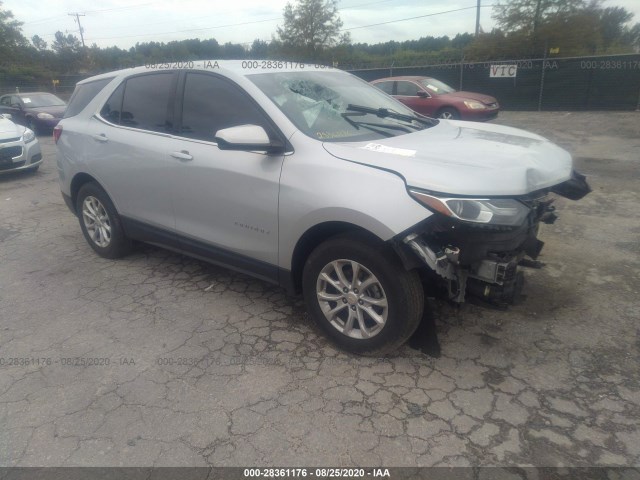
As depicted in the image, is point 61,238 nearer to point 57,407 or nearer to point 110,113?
point 110,113

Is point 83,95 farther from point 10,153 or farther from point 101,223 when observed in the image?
point 10,153

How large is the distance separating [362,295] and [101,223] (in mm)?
3095

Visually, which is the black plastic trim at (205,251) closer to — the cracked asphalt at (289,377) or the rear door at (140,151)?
the rear door at (140,151)

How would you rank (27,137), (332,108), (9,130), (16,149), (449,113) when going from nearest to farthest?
(332,108) → (16,149) → (9,130) → (27,137) → (449,113)

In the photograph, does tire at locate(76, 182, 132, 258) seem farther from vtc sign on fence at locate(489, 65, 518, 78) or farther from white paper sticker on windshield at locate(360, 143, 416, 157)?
vtc sign on fence at locate(489, 65, 518, 78)

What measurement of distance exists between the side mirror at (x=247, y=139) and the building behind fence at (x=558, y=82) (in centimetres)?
1682

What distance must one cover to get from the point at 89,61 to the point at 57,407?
5860 cm

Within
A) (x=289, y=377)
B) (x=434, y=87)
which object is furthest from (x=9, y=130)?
(x=434, y=87)

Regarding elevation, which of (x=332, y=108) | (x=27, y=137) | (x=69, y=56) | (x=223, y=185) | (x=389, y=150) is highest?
(x=69, y=56)

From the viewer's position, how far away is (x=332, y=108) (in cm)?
340

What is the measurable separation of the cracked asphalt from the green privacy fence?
14.2 m

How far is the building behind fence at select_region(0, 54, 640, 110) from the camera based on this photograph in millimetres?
15297

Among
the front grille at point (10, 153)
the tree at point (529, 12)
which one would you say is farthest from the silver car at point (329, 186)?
the tree at point (529, 12)

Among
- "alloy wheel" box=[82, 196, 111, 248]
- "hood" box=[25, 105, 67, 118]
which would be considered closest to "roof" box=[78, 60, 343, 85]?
"alloy wheel" box=[82, 196, 111, 248]
